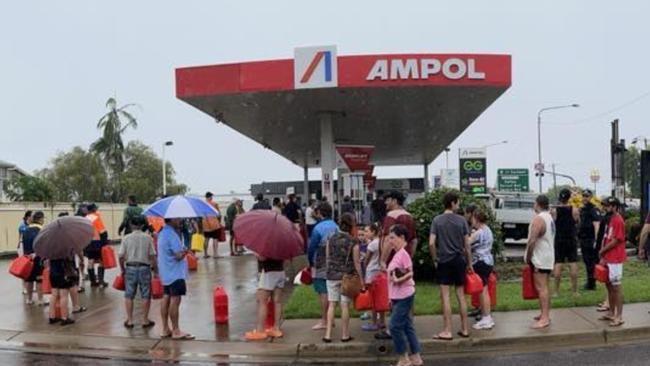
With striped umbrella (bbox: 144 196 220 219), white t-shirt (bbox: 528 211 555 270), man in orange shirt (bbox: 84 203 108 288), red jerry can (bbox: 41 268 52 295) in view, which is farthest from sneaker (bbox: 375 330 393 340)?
man in orange shirt (bbox: 84 203 108 288)

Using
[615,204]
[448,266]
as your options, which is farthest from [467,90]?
[448,266]

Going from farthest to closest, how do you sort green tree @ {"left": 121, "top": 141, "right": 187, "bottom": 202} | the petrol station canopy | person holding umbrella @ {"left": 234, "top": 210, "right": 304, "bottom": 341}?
green tree @ {"left": 121, "top": 141, "right": 187, "bottom": 202}, the petrol station canopy, person holding umbrella @ {"left": 234, "top": 210, "right": 304, "bottom": 341}

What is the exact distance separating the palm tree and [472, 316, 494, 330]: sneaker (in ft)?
172

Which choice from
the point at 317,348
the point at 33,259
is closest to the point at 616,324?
the point at 317,348

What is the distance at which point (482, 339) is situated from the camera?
907cm

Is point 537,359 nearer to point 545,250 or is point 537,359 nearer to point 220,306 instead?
point 545,250

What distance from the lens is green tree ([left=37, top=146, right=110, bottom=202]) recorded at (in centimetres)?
6531

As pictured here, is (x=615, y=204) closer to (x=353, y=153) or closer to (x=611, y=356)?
(x=611, y=356)

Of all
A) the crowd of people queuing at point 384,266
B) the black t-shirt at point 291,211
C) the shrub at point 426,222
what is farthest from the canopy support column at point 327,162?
the crowd of people queuing at point 384,266

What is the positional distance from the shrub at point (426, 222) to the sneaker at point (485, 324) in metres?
4.05

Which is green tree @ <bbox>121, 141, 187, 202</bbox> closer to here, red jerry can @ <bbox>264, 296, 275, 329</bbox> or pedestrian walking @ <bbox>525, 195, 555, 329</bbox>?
red jerry can @ <bbox>264, 296, 275, 329</bbox>

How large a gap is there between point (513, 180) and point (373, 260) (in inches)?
1844

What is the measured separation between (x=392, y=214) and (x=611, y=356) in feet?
10.6

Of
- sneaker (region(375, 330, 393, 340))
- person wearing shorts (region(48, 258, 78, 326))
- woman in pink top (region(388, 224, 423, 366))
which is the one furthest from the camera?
person wearing shorts (region(48, 258, 78, 326))
